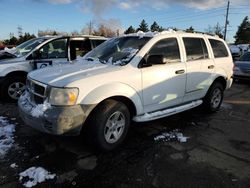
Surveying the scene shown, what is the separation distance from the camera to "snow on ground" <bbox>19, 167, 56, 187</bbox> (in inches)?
133

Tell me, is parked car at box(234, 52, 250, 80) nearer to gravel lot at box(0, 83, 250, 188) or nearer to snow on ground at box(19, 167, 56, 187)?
gravel lot at box(0, 83, 250, 188)

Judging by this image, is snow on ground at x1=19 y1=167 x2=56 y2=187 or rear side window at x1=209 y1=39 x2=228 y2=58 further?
rear side window at x1=209 y1=39 x2=228 y2=58

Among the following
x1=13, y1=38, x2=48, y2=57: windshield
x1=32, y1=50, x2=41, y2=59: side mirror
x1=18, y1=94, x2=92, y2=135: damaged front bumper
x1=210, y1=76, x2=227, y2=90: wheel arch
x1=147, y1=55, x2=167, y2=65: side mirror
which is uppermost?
x1=13, y1=38, x2=48, y2=57: windshield

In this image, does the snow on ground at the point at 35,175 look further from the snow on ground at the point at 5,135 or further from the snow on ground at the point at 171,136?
the snow on ground at the point at 171,136

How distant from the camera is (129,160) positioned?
401 centimetres

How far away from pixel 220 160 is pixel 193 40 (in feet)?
9.03

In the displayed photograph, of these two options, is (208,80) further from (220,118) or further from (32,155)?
(32,155)

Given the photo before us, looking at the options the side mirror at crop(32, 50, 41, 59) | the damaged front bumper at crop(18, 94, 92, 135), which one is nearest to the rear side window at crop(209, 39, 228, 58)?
the damaged front bumper at crop(18, 94, 92, 135)

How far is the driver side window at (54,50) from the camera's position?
24.7ft

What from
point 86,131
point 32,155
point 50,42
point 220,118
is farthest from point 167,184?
point 50,42

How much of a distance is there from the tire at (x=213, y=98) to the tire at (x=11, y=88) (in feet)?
15.3

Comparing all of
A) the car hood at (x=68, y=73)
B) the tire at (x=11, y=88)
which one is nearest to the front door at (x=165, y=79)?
the car hood at (x=68, y=73)

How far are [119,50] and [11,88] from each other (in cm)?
355

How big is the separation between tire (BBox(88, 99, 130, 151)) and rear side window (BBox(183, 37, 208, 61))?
6.77ft
